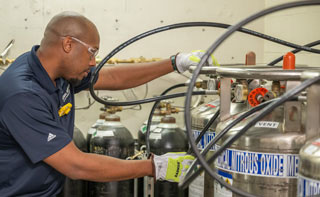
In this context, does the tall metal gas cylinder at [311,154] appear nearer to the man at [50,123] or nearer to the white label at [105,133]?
the man at [50,123]

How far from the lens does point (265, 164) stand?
1.03 m

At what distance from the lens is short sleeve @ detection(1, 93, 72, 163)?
1.33 metres

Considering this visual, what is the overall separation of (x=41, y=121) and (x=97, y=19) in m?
1.48

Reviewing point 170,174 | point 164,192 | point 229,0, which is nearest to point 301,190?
point 170,174

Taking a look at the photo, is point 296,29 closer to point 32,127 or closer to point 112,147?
point 112,147

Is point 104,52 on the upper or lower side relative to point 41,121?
upper

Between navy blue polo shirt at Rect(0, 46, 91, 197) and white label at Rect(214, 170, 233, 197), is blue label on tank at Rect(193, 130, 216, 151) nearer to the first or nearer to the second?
white label at Rect(214, 170, 233, 197)

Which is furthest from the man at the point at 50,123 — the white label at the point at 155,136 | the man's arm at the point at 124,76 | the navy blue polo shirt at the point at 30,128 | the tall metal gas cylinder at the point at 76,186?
the tall metal gas cylinder at the point at 76,186

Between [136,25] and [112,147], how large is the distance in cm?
89

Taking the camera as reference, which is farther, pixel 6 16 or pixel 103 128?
pixel 6 16

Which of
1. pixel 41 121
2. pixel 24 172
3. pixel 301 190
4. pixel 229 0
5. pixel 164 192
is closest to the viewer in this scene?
pixel 301 190

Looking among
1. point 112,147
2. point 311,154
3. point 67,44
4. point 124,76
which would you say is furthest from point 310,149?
point 112,147

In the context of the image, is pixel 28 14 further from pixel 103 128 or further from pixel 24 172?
pixel 24 172

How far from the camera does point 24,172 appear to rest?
1.46 metres
